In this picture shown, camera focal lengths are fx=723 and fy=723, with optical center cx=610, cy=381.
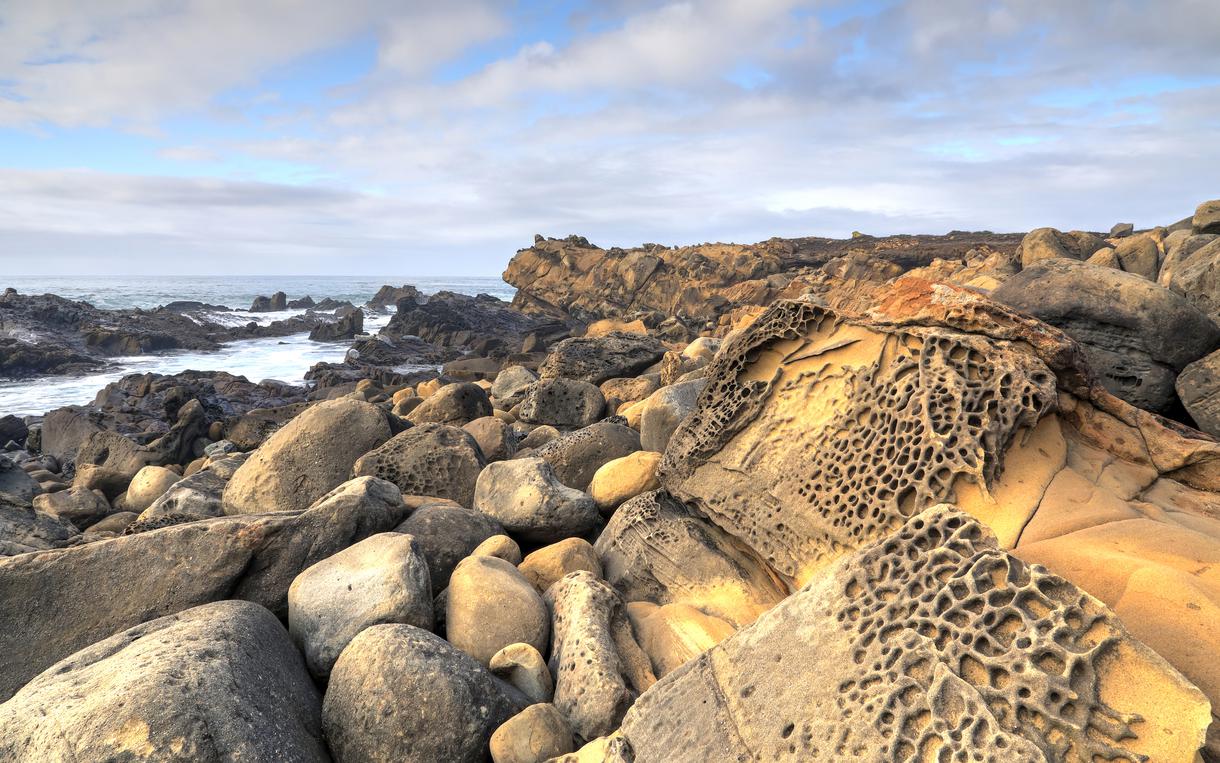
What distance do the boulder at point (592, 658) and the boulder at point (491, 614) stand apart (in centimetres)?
10

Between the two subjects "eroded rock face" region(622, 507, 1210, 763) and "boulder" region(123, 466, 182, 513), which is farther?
"boulder" region(123, 466, 182, 513)

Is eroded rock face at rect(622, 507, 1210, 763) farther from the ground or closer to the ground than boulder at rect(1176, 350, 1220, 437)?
closer to the ground

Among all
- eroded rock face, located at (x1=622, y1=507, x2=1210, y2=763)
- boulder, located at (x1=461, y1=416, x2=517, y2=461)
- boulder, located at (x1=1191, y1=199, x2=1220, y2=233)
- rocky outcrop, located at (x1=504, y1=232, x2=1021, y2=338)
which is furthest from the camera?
rocky outcrop, located at (x1=504, y1=232, x2=1021, y2=338)

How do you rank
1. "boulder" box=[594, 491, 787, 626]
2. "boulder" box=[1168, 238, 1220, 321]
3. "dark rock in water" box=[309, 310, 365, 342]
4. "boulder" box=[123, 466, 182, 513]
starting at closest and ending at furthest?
"boulder" box=[594, 491, 787, 626], "boulder" box=[1168, 238, 1220, 321], "boulder" box=[123, 466, 182, 513], "dark rock in water" box=[309, 310, 365, 342]

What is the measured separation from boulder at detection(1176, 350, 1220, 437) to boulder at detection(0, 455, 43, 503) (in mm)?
9904

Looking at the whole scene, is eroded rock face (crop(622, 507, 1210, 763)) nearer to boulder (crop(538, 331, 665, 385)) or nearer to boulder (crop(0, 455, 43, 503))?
boulder (crop(0, 455, 43, 503))

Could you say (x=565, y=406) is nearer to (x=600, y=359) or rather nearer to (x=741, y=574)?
(x=600, y=359)

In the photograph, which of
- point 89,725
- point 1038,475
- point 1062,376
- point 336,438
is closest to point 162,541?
point 89,725

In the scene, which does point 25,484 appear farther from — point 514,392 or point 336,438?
point 514,392

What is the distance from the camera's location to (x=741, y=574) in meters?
3.59

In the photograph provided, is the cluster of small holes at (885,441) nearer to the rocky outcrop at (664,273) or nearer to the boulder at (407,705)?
the boulder at (407,705)

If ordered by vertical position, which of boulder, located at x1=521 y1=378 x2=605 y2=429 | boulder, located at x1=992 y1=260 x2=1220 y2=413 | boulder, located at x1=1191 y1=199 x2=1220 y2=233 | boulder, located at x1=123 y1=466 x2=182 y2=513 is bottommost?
boulder, located at x1=123 y1=466 x2=182 y2=513

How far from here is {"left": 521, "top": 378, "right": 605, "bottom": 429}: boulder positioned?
869cm

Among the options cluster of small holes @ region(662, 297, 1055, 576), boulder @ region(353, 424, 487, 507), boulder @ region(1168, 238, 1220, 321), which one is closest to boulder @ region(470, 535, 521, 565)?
cluster of small holes @ region(662, 297, 1055, 576)
